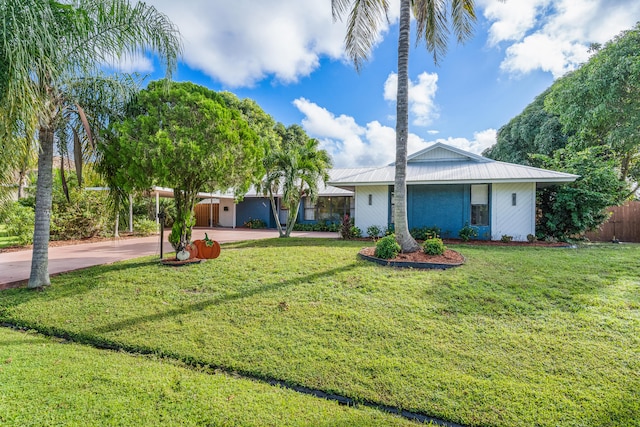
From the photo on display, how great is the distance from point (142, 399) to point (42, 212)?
5569 millimetres

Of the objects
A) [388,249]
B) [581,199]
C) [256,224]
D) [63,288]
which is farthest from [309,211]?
[63,288]

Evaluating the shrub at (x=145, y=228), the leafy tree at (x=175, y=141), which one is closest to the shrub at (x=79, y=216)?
the shrub at (x=145, y=228)

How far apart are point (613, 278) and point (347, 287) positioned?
572 cm

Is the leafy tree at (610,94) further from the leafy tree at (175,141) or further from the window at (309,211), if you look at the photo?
the window at (309,211)

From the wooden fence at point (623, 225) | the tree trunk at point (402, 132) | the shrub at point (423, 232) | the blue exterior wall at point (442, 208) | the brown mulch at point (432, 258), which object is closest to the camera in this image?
the brown mulch at point (432, 258)

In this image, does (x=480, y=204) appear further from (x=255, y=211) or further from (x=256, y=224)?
(x=255, y=211)

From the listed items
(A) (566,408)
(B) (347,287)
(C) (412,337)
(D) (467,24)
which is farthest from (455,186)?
(A) (566,408)

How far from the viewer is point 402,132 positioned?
8438 mm

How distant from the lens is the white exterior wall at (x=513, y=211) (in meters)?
11.8

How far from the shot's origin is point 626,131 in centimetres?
1194

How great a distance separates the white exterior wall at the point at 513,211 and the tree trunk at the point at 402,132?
605cm

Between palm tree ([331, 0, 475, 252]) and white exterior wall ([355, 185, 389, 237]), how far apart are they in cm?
510

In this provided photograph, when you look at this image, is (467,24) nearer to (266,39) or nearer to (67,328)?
(266,39)

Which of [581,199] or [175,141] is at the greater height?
[175,141]
